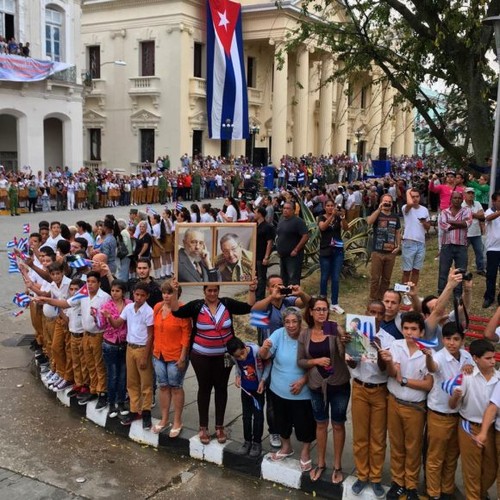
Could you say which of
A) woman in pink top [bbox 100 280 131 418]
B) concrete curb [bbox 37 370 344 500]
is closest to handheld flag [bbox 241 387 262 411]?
concrete curb [bbox 37 370 344 500]

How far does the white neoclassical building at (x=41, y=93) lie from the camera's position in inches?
1112

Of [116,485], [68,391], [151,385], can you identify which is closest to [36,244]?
[68,391]

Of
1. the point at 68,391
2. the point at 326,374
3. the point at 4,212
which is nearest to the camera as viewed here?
the point at 326,374

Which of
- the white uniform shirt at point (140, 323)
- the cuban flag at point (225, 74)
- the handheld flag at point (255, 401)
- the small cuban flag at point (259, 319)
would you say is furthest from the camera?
the cuban flag at point (225, 74)

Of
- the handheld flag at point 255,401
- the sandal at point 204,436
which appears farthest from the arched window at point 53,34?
the handheld flag at point 255,401

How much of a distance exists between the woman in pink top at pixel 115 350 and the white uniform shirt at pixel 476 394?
11.4 feet

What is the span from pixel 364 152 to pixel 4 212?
35702 millimetres

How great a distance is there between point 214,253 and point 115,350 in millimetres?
1481

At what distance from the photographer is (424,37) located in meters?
11.0

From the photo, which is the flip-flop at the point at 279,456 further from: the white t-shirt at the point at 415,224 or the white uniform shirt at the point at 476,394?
the white t-shirt at the point at 415,224

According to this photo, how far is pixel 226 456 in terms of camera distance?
19.1ft

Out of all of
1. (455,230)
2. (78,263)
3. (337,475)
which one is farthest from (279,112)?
(337,475)

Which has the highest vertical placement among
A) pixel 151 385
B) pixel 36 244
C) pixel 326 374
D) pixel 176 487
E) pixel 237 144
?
pixel 237 144

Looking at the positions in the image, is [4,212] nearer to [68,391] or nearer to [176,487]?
[68,391]
